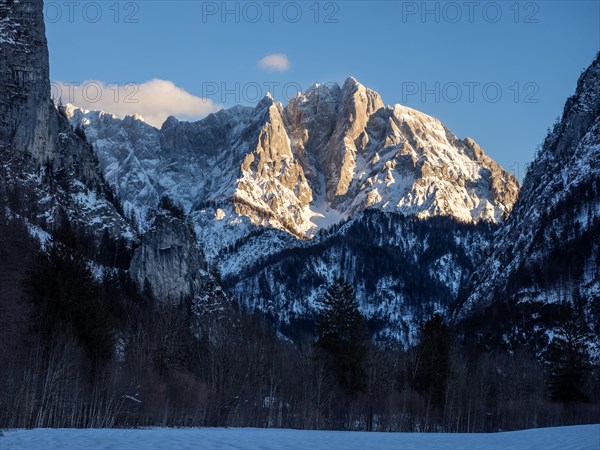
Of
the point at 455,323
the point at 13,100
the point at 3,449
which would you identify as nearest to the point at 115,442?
the point at 3,449

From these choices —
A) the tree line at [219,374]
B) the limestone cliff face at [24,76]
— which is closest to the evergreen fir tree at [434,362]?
the tree line at [219,374]

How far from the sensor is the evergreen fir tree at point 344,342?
67.8 meters

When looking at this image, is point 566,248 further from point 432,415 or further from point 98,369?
point 98,369

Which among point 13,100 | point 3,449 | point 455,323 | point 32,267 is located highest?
point 13,100

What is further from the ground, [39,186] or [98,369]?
[39,186]

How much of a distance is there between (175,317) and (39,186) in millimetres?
55005

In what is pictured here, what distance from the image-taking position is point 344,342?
6806cm

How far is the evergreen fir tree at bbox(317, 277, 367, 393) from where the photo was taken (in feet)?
222

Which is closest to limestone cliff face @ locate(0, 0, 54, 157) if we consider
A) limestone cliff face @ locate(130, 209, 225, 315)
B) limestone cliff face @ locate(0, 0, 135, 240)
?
limestone cliff face @ locate(0, 0, 135, 240)

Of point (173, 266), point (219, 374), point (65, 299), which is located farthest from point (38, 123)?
point (65, 299)

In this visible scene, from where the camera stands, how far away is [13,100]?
145375 millimetres

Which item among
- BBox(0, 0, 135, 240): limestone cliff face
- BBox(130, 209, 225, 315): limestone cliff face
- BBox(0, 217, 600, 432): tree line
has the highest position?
BBox(0, 0, 135, 240): limestone cliff face

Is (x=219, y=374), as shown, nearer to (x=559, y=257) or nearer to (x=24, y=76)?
(x=24, y=76)

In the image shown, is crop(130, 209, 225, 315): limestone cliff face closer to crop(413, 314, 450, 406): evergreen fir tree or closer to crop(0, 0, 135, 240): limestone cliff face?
crop(0, 0, 135, 240): limestone cliff face
